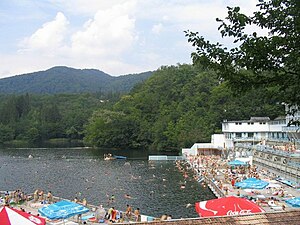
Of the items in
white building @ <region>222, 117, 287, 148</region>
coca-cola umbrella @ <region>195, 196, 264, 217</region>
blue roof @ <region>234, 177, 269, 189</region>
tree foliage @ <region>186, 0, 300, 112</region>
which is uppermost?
tree foliage @ <region>186, 0, 300, 112</region>

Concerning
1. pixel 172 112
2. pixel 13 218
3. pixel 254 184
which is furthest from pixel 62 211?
pixel 172 112

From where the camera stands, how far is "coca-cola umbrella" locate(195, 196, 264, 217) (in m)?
13.9

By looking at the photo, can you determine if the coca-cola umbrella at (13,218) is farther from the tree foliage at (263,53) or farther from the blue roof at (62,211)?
the tree foliage at (263,53)

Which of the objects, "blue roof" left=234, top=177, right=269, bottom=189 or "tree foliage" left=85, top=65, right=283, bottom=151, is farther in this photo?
"tree foliage" left=85, top=65, right=283, bottom=151

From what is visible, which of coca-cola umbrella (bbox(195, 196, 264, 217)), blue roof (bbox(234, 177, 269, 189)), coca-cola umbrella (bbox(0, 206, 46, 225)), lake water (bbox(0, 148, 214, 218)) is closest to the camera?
coca-cola umbrella (bbox(0, 206, 46, 225))

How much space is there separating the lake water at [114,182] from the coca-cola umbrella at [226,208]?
9.42 m

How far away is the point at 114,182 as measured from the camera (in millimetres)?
36906

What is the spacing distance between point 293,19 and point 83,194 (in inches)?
1068

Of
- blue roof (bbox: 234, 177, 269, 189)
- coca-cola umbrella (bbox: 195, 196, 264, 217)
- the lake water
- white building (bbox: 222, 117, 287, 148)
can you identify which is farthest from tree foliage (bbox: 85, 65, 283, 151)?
coca-cola umbrella (bbox: 195, 196, 264, 217)

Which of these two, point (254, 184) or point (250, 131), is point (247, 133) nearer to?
point (250, 131)

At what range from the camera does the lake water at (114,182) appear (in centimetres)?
2806

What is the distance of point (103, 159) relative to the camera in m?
57.8

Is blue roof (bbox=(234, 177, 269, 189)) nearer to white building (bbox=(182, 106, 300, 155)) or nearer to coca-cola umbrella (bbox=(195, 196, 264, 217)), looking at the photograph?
coca-cola umbrella (bbox=(195, 196, 264, 217))

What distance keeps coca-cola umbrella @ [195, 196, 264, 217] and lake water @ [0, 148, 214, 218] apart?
30.9 ft
